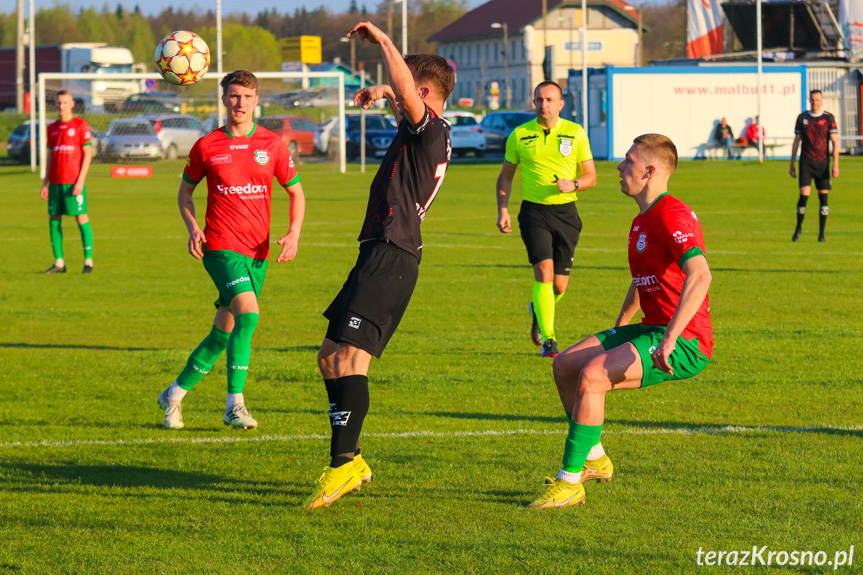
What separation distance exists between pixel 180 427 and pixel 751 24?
51.8 m

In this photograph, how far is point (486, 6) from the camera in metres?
119

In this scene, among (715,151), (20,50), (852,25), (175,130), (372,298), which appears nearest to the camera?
(372,298)

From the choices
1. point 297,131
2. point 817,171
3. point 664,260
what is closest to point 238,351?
point 664,260

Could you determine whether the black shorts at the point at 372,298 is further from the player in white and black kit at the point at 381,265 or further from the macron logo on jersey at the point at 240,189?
the macron logo on jersey at the point at 240,189

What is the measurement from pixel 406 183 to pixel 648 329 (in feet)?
4.37

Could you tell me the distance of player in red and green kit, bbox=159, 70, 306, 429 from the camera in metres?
7.11

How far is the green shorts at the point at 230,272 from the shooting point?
23.3 ft

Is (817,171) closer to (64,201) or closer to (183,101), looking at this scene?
(64,201)

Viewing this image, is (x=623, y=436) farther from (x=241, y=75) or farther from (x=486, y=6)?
(x=486, y=6)

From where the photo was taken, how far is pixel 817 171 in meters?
17.7

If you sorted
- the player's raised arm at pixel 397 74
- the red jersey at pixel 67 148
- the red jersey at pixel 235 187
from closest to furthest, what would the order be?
the player's raised arm at pixel 397 74 < the red jersey at pixel 235 187 < the red jersey at pixel 67 148

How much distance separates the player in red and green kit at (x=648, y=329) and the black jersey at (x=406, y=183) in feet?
3.00

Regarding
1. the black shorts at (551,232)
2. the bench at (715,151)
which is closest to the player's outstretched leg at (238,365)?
the black shorts at (551,232)

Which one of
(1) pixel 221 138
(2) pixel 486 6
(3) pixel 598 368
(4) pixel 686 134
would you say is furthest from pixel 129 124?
(2) pixel 486 6
